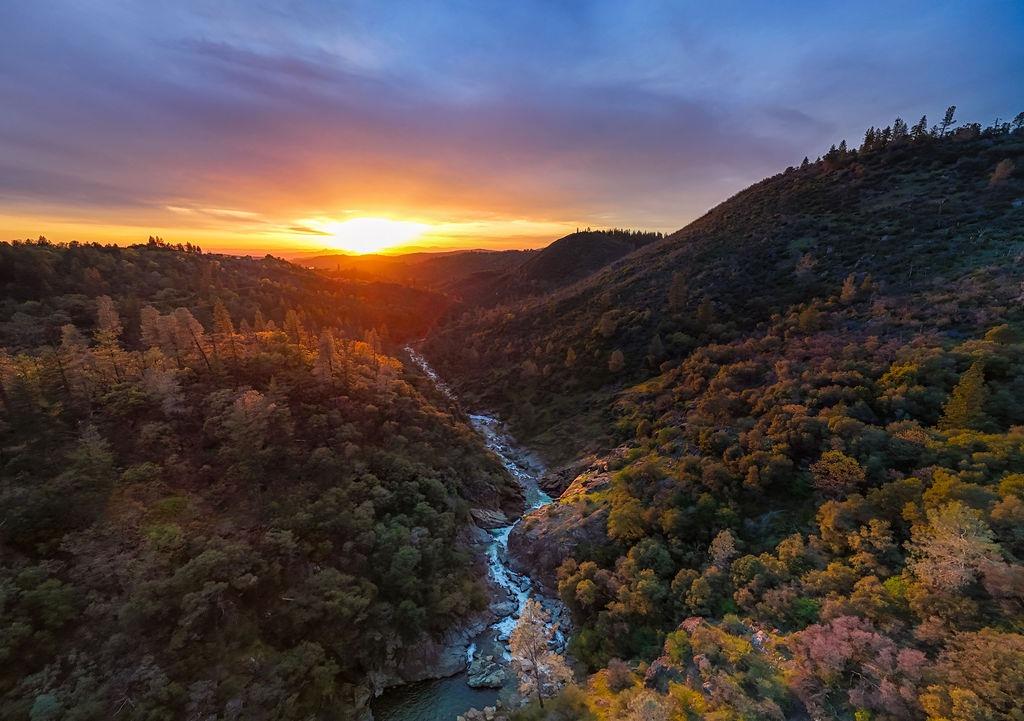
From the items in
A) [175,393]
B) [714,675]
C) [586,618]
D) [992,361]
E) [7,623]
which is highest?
[992,361]

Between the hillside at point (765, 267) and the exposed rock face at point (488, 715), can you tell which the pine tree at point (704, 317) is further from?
the exposed rock face at point (488, 715)

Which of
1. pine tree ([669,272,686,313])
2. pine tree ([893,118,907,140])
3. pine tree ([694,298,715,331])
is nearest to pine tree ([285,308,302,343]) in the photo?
pine tree ([669,272,686,313])

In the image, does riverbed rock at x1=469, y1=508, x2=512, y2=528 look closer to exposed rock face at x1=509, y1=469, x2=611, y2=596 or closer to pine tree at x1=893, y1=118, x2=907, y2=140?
exposed rock face at x1=509, y1=469, x2=611, y2=596

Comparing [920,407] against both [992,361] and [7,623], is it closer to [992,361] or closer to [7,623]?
[992,361]

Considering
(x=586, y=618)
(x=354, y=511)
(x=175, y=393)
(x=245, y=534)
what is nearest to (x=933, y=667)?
(x=586, y=618)

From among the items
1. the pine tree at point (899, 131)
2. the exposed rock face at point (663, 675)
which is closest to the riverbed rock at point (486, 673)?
the exposed rock face at point (663, 675)

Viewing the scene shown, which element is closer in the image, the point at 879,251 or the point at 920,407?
the point at 920,407

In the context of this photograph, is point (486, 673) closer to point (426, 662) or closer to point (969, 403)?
point (426, 662)
